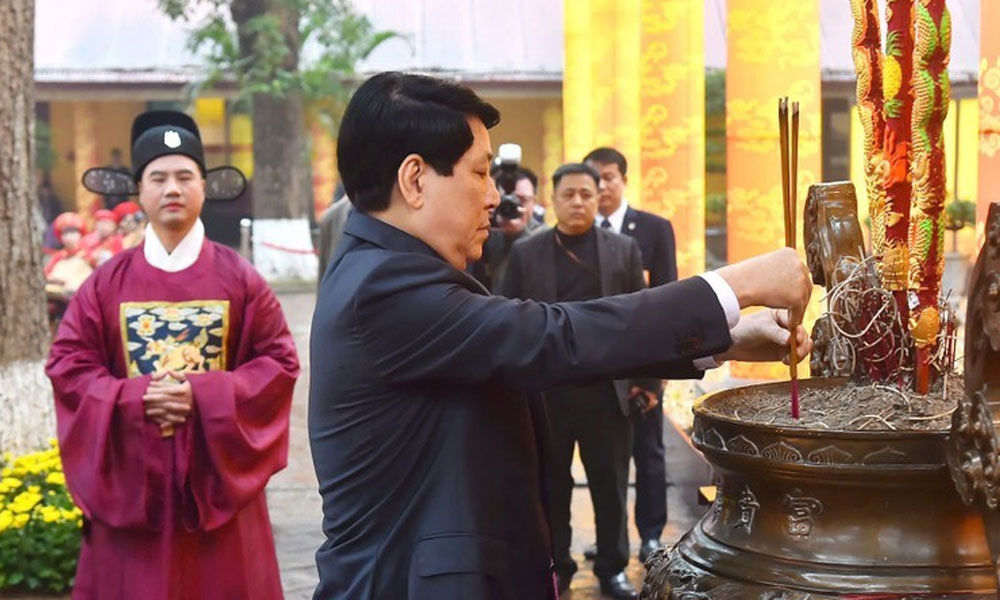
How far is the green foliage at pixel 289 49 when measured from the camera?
795 inches

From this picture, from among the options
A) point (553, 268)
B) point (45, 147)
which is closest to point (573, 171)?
point (553, 268)

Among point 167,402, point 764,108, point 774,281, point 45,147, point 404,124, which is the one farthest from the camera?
point 45,147

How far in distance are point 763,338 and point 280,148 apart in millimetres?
19004

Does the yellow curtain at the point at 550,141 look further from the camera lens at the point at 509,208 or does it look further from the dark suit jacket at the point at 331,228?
the camera lens at the point at 509,208

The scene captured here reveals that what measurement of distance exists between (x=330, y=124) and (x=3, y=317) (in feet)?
49.0

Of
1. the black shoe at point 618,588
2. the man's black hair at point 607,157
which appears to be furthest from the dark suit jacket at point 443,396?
the man's black hair at point 607,157

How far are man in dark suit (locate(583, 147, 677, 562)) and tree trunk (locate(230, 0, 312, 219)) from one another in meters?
14.2

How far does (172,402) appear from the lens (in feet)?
14.4

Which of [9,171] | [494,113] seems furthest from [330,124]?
[494,113]

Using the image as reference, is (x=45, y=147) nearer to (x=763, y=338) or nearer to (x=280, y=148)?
(x=280, y=148)

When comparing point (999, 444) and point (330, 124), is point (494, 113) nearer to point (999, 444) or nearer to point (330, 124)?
point (999, 444)

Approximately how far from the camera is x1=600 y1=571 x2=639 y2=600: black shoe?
18.8 ft

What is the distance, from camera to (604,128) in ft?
42.9

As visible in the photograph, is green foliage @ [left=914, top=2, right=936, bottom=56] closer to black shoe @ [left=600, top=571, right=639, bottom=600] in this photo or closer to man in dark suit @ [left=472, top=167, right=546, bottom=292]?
black shoe @ [left=600, top=571, right=639, bottom=600]
